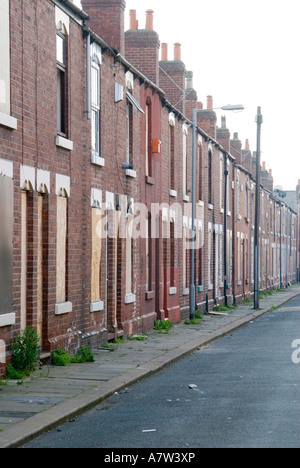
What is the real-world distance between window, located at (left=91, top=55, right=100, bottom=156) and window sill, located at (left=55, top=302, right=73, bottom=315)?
11.4 ft

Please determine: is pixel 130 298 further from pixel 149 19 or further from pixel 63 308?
pixel 149 19

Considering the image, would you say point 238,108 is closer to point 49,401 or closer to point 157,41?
point 157,41

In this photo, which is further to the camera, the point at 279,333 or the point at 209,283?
the point at 209,283

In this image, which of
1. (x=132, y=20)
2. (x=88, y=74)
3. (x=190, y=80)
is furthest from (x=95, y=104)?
(x=190, y=80)

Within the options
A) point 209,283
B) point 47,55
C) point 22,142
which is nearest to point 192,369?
point 22,142

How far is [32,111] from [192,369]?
5.20 m

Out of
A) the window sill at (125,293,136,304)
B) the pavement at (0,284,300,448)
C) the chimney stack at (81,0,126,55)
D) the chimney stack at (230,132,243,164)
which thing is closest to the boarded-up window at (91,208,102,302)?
the pavement at (0,284,300,448)

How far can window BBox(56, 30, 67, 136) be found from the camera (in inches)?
634

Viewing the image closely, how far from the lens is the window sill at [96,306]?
1789 centimetres

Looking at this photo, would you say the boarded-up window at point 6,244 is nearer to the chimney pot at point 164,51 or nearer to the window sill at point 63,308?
the window sill at point 63,308

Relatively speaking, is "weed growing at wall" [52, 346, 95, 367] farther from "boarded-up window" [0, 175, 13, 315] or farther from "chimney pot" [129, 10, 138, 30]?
"chimney pot" [129, 10, 138, 30]

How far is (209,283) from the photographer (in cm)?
3497

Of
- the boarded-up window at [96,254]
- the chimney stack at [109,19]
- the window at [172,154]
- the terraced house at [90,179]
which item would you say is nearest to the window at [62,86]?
the terraced house at [90,179]

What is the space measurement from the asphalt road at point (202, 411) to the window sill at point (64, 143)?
4355mm
